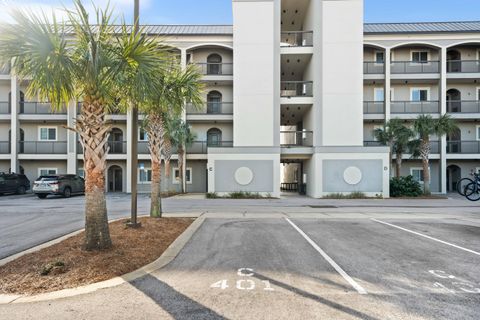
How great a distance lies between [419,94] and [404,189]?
10.5 m

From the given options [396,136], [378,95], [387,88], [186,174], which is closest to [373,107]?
[378,95]

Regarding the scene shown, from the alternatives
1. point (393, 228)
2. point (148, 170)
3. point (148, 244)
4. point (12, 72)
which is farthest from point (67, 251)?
point (148, 170)

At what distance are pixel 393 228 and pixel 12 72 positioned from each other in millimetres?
11566

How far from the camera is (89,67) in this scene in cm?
578

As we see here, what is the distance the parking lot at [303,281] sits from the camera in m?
4.02

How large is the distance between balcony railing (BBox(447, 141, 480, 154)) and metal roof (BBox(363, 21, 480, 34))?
964cm

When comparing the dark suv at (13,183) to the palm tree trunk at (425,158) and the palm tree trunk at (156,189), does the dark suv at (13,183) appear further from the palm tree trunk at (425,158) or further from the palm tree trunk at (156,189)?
the palm tree trunk at (425,158)

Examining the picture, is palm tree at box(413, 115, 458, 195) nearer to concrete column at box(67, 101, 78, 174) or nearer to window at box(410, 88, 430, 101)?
window at box(410, 88, 430, 101)

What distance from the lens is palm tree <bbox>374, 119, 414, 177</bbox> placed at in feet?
74.0

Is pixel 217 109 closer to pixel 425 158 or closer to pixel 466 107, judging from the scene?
pixel 425 158

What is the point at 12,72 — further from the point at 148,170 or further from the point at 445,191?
the point at 445,191

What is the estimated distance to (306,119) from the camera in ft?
84.9

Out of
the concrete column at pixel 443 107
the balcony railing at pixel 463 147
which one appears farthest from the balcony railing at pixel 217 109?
the balcony railing at pixel 463 147

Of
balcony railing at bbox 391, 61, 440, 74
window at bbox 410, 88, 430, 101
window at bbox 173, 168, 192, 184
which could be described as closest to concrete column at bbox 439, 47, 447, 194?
balcony railing at bbox 391, 61, 440, 74
